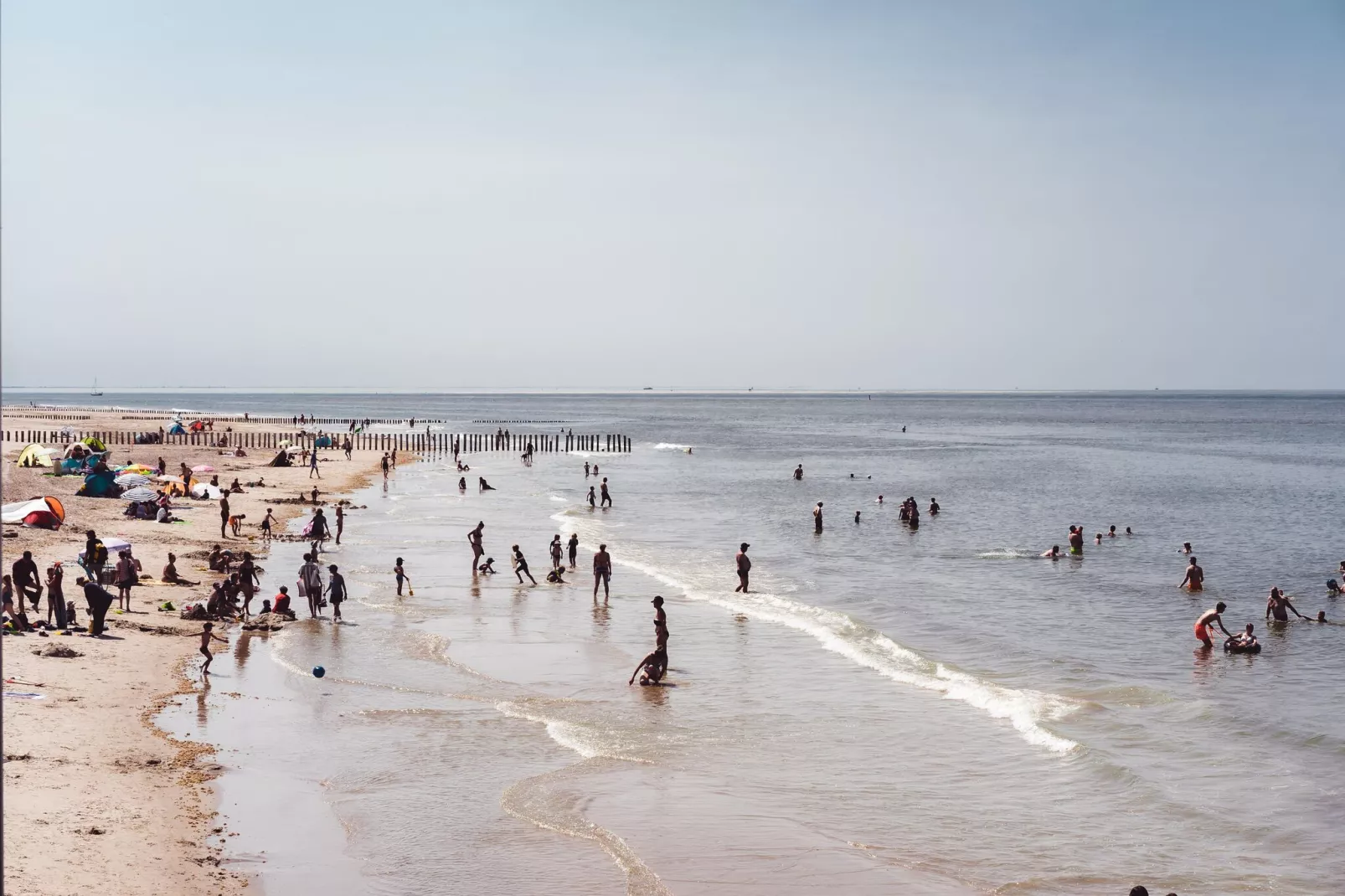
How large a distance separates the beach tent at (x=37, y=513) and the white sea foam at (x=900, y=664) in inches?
740

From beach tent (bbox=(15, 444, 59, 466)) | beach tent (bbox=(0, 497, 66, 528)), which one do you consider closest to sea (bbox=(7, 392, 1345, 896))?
beach tent (bbox=(0, 497, 66, 528))

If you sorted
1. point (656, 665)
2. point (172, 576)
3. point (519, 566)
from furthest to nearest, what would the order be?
point (519, 566)
point (172, 576)
point (656, 665)

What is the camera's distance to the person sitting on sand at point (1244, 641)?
84.4ft

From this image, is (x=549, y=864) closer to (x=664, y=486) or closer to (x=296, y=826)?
(x=296, y=826)

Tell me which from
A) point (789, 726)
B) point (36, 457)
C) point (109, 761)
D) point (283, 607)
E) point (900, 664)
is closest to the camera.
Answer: point (109, 761)

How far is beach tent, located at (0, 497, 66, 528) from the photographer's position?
32781mm

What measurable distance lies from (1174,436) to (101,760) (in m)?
151

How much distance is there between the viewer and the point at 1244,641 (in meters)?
25.8

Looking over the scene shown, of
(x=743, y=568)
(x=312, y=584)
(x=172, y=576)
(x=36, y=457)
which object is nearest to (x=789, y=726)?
(x=743, y=568)

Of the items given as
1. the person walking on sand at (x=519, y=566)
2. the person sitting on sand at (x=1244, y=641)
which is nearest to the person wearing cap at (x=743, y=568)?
the person walking on sand at (x=519, y=566)

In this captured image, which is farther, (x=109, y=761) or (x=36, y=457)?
(x=36, y=457)

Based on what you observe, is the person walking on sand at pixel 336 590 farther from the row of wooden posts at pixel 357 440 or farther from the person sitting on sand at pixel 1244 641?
the row of wooden posts at pixel 357 440

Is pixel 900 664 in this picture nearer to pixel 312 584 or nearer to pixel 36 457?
pixel 312 584

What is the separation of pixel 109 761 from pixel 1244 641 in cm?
2374
